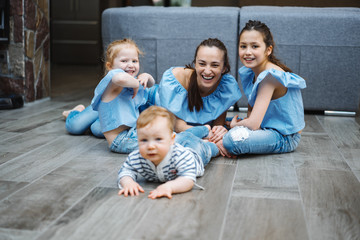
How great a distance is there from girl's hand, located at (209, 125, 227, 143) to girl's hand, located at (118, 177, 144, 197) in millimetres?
641

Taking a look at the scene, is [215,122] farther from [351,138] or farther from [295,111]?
[351,138]

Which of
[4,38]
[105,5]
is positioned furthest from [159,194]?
[105,5]

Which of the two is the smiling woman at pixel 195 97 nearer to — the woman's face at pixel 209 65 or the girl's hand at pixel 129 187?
the woman's face at pixel 209 65

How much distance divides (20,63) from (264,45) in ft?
6.10

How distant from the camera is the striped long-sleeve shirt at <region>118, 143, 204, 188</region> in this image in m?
1.37

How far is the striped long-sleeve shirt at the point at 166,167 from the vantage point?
1.37 m

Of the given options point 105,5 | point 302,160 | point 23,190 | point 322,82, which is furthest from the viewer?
point 105,5

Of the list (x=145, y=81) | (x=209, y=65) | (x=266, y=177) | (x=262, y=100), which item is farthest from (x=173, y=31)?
(x=266, y=177)

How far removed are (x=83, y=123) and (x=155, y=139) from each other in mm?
953

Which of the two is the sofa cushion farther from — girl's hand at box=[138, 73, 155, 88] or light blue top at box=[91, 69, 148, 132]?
light blue top at box=[91, 69, 148, 132]

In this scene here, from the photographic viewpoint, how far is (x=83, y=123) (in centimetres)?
217

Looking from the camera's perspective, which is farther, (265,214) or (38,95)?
(38,95)

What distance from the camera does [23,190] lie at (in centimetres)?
135

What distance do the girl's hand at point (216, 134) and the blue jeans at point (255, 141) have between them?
96mm
